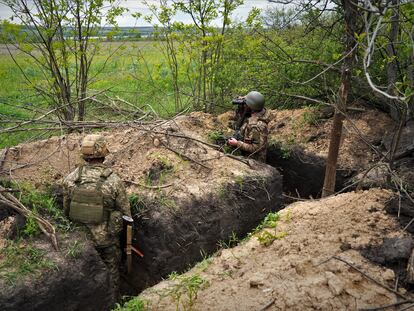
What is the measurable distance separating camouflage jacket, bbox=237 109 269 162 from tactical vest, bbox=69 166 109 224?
9.19ft

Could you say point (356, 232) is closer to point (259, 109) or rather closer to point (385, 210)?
point (385, 210)

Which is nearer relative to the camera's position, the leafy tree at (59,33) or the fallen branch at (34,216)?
the fallen branch at (34,216)

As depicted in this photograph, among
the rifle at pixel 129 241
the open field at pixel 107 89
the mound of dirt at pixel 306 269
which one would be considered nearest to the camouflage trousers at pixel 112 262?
the rifle at pixel 129 241

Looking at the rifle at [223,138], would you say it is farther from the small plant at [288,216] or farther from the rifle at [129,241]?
the rifle at [129,241]

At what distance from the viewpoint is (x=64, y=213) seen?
189 inches

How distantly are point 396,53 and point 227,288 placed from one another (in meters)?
4.64

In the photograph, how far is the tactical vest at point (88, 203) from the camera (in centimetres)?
459

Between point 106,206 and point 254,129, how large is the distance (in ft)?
9.50

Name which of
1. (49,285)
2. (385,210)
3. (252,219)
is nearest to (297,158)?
(252,219)

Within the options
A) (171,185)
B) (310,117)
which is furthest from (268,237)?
(310,117)

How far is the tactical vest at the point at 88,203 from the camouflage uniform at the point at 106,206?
33 mm

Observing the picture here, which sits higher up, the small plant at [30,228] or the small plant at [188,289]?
the small plant at [30,228]

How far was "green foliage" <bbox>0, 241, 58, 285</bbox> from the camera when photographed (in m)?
3.95

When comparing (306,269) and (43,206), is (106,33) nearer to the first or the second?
(43,206)
